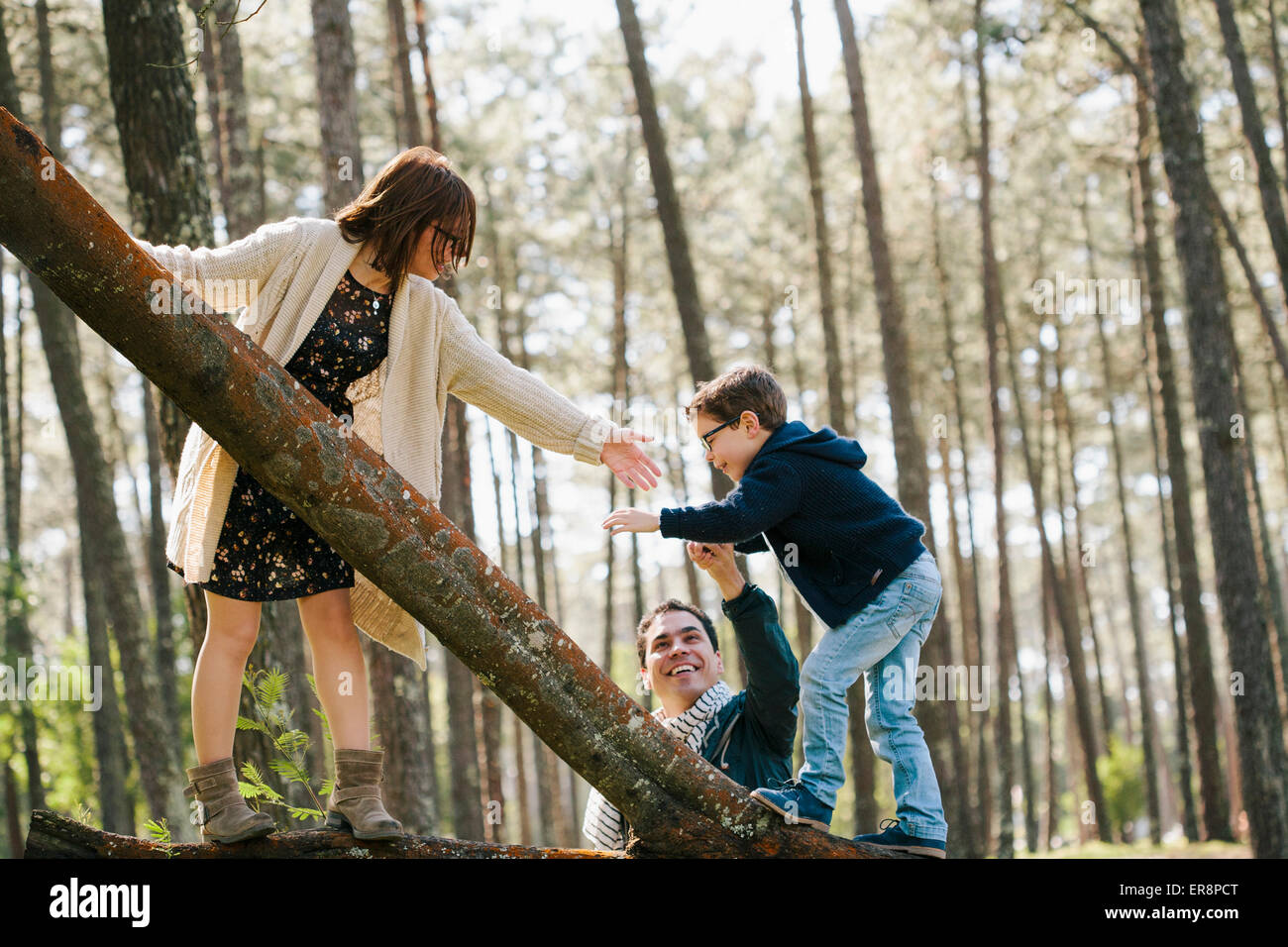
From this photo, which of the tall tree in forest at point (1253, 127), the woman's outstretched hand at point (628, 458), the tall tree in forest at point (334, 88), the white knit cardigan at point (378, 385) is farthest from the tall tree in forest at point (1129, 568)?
the white knit cardigan at point (378, 385)

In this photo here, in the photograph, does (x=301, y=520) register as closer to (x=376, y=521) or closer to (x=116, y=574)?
(x=376, y=521)

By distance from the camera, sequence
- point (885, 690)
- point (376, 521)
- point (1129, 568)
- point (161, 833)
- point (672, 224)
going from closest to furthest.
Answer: point (376, 521) → point (161, 833) → point (885, 690) → point (672, 224) → point (1129, 568)

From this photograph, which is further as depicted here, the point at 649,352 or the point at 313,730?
the point at 649,352

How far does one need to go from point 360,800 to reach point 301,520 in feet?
2.67

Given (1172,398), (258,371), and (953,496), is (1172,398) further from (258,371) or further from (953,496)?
(258,371)

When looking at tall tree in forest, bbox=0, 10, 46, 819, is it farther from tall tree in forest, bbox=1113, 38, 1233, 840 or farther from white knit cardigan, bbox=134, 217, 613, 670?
tall tree in forest, bbox=1113, 38, 1233, 840

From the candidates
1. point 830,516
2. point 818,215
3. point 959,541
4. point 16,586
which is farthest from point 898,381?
point 16,586

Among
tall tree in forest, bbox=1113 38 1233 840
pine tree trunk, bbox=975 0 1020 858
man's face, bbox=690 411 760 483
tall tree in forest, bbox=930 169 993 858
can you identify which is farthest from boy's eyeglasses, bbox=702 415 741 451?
tall tree in forest, bbox=930 169 993 858

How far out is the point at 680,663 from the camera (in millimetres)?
4199

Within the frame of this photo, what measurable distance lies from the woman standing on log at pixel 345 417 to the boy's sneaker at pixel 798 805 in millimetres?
1010
